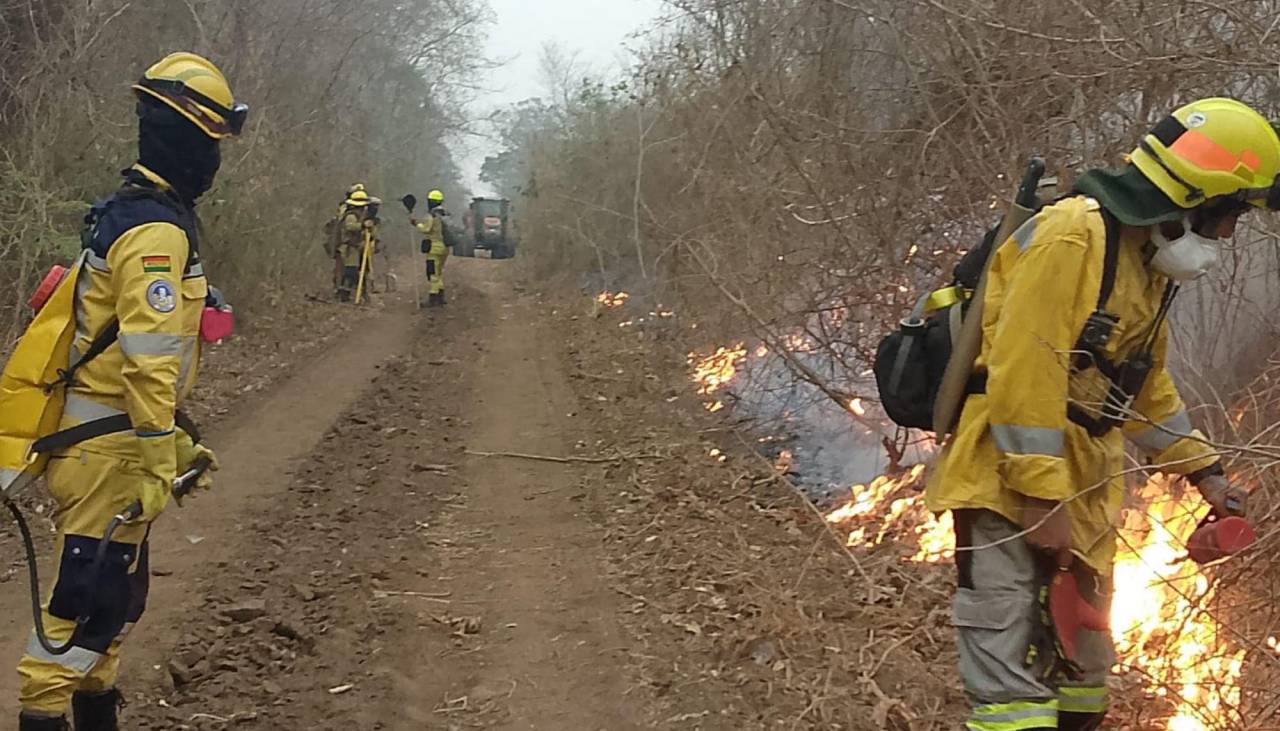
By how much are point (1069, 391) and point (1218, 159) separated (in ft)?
2.35

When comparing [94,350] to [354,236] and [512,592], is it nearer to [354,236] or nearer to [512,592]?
[512,592]

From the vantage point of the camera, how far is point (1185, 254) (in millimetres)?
2986

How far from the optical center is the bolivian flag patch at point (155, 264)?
11.3 feet

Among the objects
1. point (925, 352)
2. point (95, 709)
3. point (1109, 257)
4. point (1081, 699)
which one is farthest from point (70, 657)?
point (1109, 257)

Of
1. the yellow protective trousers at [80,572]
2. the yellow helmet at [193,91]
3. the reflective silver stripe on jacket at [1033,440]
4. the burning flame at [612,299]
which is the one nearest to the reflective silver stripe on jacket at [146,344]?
the yellow protective trousers at [80,572]

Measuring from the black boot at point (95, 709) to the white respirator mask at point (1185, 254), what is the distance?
3.67m

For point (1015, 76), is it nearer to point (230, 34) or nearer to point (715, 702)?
point (715, 702)

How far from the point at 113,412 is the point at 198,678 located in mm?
1782

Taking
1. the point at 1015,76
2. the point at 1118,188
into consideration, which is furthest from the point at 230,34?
the point at 1118,188

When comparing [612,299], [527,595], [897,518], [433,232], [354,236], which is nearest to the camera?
[527,595]

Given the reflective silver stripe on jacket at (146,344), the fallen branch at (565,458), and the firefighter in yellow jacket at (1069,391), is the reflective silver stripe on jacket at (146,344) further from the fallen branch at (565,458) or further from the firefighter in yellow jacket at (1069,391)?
the fallen branch at (565,458)

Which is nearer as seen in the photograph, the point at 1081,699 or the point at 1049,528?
the point at 1049,528

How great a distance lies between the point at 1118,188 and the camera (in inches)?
121

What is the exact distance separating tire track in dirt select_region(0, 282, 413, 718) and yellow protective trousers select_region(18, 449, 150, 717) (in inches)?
46.4
